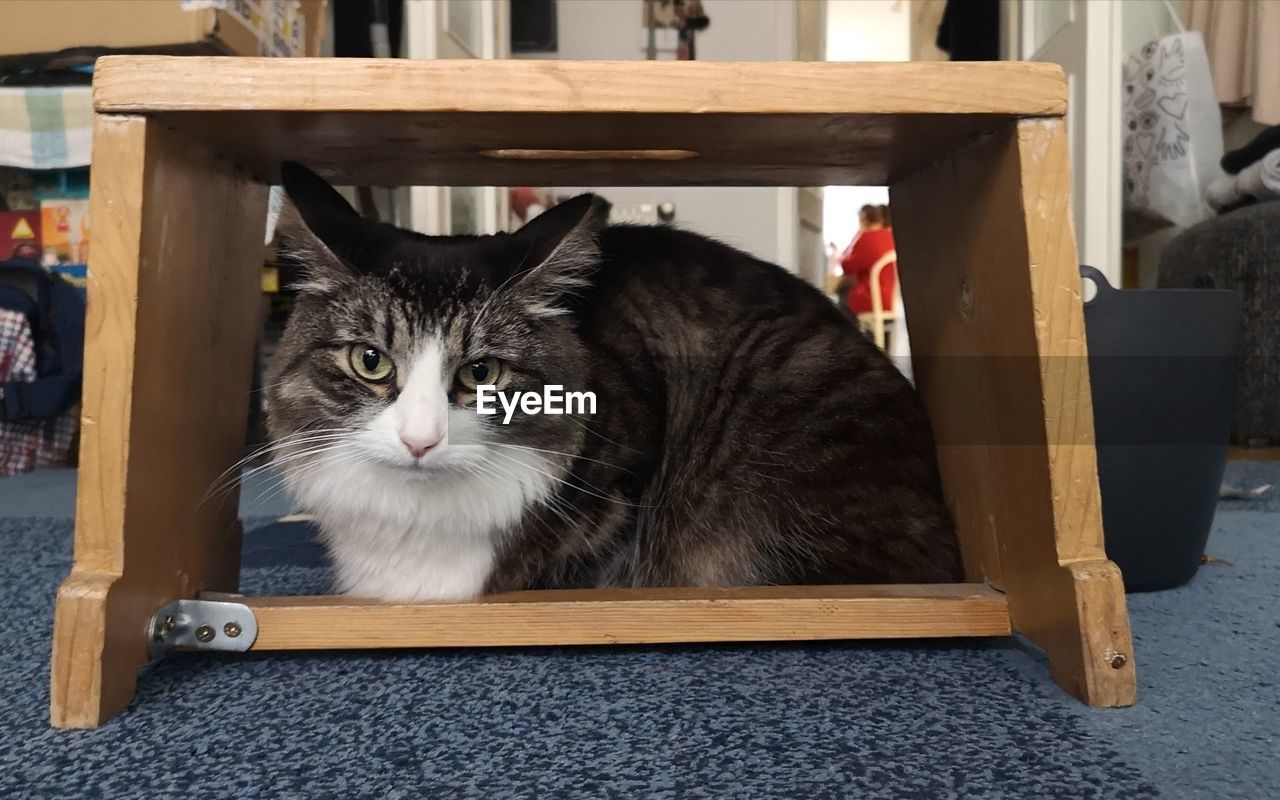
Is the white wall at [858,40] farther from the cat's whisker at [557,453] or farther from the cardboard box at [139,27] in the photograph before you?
the cat's whisker at [557,453]

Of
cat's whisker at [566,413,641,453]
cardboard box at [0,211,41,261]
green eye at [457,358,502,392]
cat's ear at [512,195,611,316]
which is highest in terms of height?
cardboard box at [0,211,41,261]

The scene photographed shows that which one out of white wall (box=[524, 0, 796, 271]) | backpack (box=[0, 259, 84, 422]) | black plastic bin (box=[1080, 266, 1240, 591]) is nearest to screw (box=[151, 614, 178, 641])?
black plastic bin (box=[1080, 266, 1240, 591])

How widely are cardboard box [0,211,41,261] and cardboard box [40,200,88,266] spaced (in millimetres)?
21

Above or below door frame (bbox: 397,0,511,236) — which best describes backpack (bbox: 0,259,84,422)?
below

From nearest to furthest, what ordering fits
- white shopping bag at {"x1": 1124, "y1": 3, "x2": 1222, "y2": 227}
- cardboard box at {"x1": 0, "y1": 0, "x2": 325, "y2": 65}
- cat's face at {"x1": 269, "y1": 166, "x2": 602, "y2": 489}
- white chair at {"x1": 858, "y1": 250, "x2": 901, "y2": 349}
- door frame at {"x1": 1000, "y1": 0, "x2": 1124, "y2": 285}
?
cat's face at {"x1": 269, "y1": 166, "x2": 602, "y2": 489}
cardboard box at {"x1": 0, "y1": 0, "x2": 325, "y2": 65}
door frame at {"x1": 1000, "y1": 0, "x2": 1124, "y2": 285}
white shopping bag at {"x1": 1124, "y1": 3, "x2": 1222, "y2": 227}
white chair at {"x1": 858, "y1": 250, "x2": 901, "y2": 349}

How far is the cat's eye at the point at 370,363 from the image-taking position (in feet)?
3.06

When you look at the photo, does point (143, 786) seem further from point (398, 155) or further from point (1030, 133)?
point (1030, 133)

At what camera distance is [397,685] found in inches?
34.6

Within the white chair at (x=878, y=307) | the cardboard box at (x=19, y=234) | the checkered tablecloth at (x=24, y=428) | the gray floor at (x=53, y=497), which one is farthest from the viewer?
the white chair at (x=878, y=307)

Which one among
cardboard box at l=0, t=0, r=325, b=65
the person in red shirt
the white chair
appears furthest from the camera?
the person in red shirt

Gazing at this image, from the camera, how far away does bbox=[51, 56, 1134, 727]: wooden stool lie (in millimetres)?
803

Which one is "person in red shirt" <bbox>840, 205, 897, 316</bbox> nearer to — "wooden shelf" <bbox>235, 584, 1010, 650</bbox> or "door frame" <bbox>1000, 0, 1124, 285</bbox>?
"door frame" <bbox>1000, 0, 1124, 285</bbox>

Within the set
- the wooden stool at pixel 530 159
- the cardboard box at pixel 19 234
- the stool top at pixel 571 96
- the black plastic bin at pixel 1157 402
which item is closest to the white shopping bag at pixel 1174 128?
the black plastic bin at pixel 1157 402

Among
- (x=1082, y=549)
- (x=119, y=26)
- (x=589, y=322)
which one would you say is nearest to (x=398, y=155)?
(x=589, y=322)
